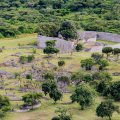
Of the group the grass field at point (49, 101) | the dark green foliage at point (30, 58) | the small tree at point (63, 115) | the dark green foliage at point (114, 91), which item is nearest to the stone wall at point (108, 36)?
the grass field at point (49, 101)

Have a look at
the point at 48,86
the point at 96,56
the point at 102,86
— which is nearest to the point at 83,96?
the point at 48,86

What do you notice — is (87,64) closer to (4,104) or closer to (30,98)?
(30,98)

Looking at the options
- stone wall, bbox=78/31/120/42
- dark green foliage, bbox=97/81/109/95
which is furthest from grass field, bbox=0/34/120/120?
stone wall, bbox=78/31/120/42

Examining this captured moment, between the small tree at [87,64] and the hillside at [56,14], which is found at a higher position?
the hillside at [56,14]

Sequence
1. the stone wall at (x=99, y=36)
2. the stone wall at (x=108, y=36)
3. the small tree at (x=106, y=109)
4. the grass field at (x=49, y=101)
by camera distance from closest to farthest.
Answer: the small tree at (x=106, y=109) < the grass field at (x=49, y=101) < the stone wall at (x=99, y=36) < the stone wall at (x=108, y=36)

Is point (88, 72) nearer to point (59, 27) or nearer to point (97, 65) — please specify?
point (97, 65)

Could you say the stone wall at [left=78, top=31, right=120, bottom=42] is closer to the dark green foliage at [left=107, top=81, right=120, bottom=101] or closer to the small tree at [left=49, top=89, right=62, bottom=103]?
the dark green foliage at [left=107, top=81, right=120, bottom=101]

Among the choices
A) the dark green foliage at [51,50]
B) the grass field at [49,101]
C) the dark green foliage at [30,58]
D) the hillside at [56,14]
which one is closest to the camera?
the grass field at [49,101]

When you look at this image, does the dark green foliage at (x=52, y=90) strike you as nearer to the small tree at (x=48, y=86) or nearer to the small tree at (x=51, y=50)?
the small tree at (x=48, y=86)
